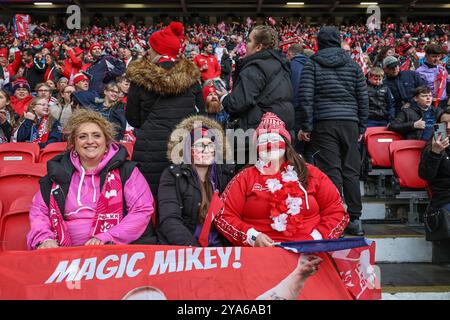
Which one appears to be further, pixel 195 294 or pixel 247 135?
pixel 247 135

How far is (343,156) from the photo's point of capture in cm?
399

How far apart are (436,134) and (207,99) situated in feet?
8.17

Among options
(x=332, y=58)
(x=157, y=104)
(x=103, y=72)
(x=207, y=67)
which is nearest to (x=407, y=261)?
(x=332, y=58)

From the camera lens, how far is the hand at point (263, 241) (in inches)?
95.2

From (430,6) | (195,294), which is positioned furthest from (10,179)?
(430,6)

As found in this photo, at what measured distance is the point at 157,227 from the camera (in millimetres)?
2859

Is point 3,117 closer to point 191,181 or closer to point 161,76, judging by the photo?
point 161,76

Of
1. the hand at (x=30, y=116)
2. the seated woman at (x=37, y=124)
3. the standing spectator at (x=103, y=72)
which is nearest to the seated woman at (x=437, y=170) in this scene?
the seated woman at (x=37, y=124)

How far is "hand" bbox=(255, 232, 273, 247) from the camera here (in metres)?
2.42

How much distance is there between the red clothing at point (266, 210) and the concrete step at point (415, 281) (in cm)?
71

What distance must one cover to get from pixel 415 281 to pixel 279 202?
132cm

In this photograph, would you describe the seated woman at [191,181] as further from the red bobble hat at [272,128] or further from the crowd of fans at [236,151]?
the red bobble hat at [272,128]

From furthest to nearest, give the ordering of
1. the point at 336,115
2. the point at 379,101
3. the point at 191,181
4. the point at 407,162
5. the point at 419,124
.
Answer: the point at 379,101 → the point at 419,124 → the point at 407,162 → the point at 336,115 → the point at 191,181

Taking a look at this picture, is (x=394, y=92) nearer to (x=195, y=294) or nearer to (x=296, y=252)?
(x=296, y=252)
